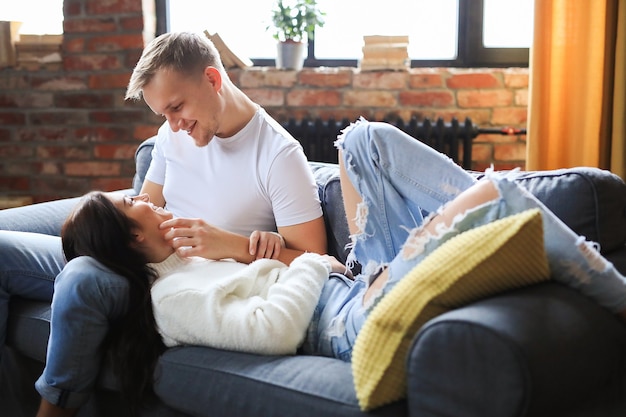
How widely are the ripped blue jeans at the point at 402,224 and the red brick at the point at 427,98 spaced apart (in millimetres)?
1469

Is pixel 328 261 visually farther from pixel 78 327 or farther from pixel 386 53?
pixel 386 53

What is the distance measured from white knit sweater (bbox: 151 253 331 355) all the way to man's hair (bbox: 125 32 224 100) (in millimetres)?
529

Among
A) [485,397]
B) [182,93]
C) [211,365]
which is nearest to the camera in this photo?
[485,397]

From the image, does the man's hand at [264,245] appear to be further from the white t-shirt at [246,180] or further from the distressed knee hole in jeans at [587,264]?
the distressed knee hole in jeans at [587,264]

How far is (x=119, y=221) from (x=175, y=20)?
1.99m

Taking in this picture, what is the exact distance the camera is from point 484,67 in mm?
3139

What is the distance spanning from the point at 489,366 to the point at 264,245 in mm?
829

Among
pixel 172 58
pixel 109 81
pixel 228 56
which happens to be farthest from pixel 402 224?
pixel 109 81

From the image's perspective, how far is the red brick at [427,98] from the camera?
9.83 ft

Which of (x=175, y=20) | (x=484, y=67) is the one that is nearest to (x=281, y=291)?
(x=484, y=67)

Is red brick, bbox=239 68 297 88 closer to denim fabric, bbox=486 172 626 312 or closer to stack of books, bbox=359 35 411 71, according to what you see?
stack of books, bbox=359 35 411 71

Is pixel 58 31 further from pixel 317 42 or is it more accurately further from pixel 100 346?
pixel 100 346

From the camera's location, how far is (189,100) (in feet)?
6.04

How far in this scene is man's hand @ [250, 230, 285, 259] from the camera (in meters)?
1.76
